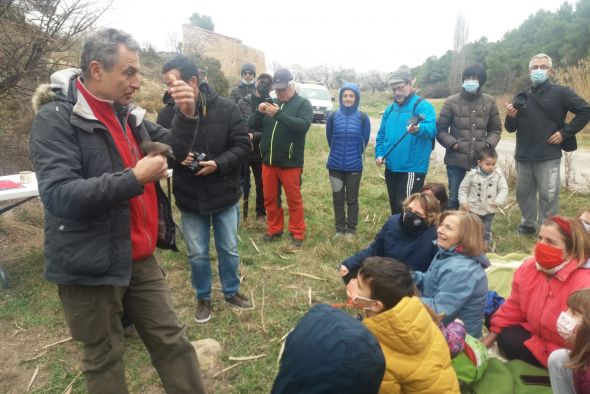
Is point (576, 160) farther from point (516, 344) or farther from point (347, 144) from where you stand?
point (516, 344)

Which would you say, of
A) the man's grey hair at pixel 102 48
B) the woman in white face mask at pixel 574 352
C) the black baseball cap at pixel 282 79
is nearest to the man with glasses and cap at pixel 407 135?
the black baseball cap at pixel 282 79

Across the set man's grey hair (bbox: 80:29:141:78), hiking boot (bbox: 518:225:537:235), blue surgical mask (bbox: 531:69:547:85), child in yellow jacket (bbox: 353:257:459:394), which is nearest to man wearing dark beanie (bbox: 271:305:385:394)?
child in yellow jacket (bbox: 353:257:459:394)

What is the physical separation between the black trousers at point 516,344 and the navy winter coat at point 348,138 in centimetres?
287

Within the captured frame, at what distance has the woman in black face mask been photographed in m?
3.48

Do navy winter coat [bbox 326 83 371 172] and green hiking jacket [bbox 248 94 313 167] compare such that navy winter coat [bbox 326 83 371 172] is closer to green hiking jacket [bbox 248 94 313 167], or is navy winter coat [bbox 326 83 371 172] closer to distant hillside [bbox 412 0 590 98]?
green hiking jacket [bbox 248 94 313 167]

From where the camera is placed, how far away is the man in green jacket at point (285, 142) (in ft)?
16.3

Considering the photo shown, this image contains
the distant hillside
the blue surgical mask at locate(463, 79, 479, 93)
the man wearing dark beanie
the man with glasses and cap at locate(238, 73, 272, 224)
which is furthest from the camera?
the distant hillside

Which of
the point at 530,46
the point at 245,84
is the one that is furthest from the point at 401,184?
the point at 530,46

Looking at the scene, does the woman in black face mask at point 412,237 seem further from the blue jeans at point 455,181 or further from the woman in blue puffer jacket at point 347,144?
the blue jeans at point 455,181

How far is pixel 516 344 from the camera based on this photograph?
2975mm

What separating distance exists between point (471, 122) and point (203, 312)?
387 cm

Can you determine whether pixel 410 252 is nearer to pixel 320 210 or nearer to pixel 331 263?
pixel 331 263

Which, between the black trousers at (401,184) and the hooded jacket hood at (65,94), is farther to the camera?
the black trousers at (401,184)

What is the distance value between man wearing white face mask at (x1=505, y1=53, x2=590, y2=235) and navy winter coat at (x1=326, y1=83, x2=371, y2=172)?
1863mm
